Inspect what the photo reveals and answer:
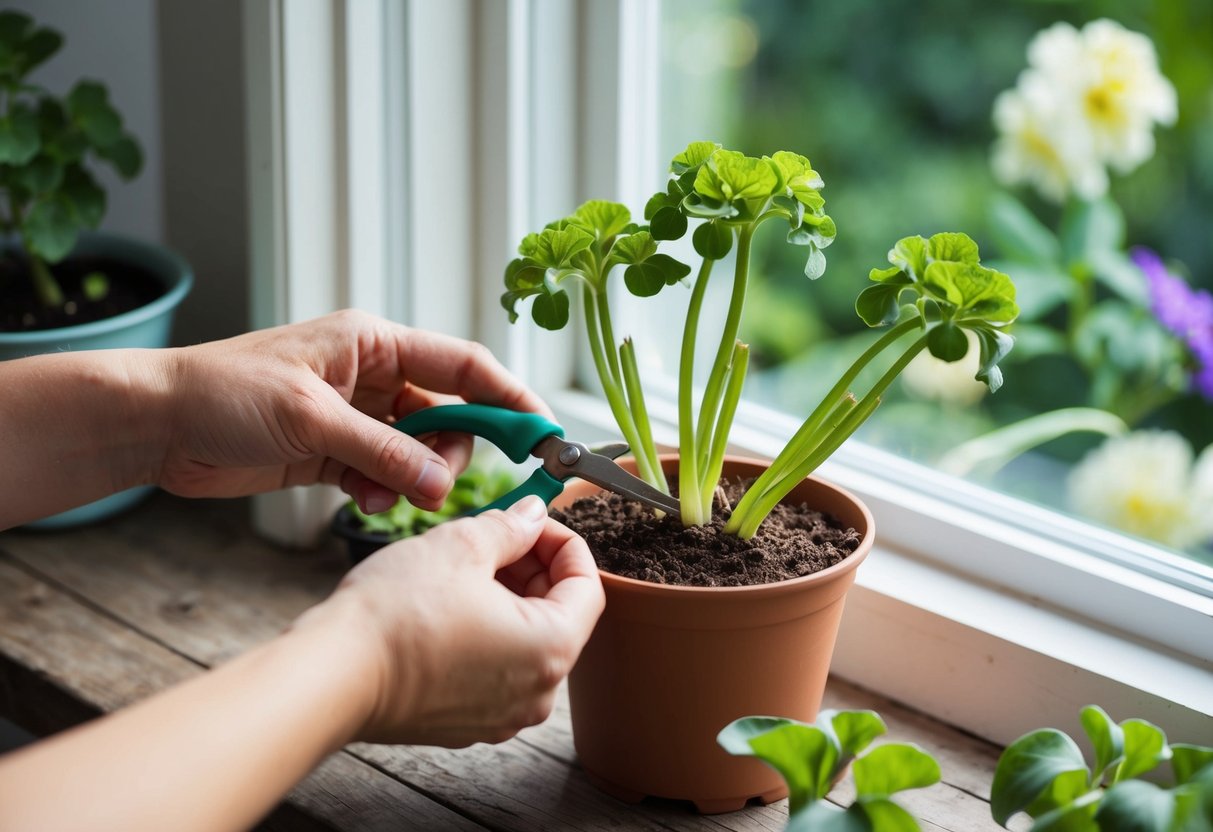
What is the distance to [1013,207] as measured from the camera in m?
1.50

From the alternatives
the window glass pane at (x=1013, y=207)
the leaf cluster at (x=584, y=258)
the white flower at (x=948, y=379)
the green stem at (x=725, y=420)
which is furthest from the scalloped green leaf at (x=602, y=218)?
the white flower at (x=948, y=379)

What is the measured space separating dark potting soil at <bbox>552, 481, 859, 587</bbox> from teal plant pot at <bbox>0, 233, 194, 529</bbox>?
1.49 feet

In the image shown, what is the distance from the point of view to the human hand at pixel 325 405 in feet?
2.53

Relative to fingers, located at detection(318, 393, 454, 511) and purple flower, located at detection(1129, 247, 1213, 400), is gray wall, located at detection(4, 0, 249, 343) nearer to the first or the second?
fingers, located at detection(318, 393, 454, 511)

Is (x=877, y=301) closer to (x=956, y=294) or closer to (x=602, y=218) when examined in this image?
(x=956, y=294)

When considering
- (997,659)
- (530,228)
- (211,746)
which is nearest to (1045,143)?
(530,228)

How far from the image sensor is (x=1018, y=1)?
5.31ft

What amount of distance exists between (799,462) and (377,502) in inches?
12.3

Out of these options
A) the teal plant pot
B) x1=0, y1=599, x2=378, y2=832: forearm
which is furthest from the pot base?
the teal plant pot

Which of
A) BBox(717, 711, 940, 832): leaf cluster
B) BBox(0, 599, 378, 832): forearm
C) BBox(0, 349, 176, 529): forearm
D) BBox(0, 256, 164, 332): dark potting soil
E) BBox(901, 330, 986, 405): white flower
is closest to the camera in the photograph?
BBox(0, 599, 378, 832): forearm

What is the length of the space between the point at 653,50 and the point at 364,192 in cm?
30

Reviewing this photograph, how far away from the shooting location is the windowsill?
0.80 m

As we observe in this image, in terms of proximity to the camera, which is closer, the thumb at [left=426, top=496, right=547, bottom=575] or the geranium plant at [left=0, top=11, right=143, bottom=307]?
the thumb at [left=426, top=496, right=547, bottom=575]

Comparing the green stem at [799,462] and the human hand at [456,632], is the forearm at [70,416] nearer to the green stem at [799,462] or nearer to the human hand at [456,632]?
the human hand at [456,632]
